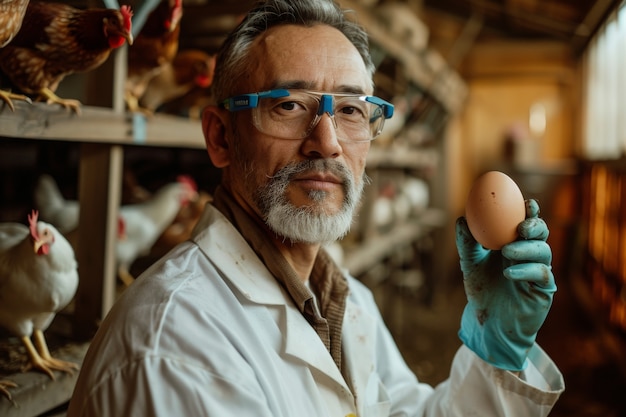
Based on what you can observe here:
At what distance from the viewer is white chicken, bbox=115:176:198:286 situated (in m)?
2.19

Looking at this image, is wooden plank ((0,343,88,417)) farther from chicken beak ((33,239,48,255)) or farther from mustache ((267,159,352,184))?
mustache ((267,159,352,184))

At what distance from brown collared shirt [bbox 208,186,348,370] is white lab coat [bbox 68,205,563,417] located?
33 millimetres

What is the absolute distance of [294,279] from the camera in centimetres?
124

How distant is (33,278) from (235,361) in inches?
24.5

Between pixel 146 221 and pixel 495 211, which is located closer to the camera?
pixel 495 211

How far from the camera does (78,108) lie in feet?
4.45

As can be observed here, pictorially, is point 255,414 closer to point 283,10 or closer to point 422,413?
point 422,413

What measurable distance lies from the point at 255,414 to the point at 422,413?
76 centimetres

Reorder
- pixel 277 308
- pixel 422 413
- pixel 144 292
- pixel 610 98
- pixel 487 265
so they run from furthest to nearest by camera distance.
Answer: pixel 610 98 → pixel 422 413 → pixel 487 265 → pixel 277 308 → pixel 144 292

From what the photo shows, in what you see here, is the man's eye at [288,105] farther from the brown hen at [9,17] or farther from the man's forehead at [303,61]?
the brown hen at [9,17]

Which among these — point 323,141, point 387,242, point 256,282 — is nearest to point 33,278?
point 256,282

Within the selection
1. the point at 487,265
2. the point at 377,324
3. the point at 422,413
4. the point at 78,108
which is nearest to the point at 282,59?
the point at 78,108

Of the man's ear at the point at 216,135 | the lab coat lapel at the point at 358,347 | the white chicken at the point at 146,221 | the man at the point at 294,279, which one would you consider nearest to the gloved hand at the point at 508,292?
the man at the point at 294,279

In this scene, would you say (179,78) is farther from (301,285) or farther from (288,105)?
(301,285)
